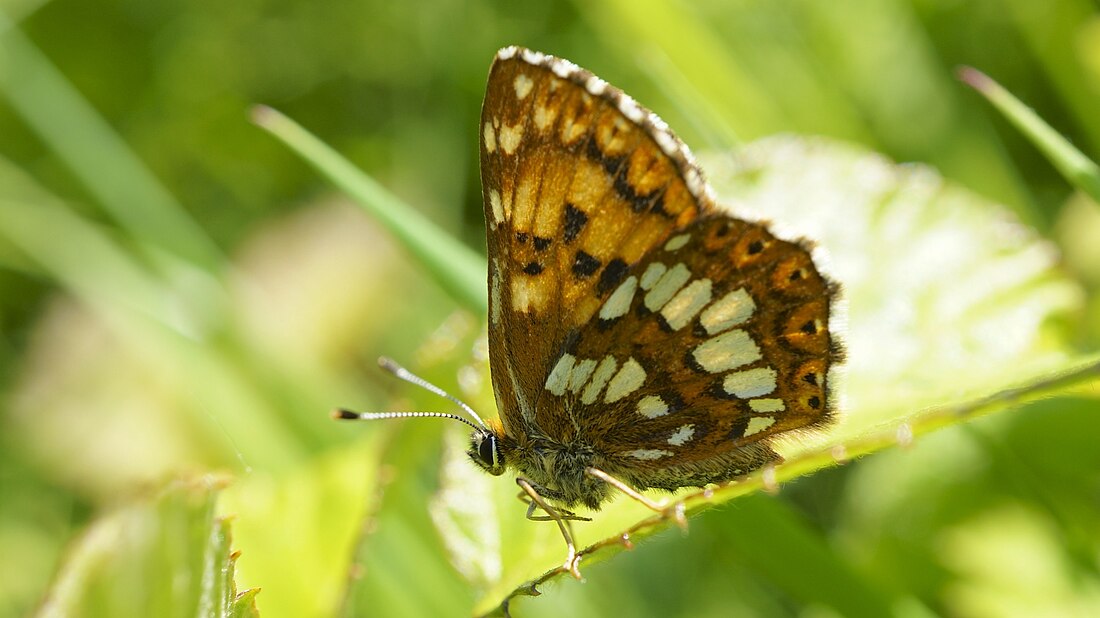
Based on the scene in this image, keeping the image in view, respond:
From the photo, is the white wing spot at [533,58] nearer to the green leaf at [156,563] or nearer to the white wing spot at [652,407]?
the white wing spot at [652,407]

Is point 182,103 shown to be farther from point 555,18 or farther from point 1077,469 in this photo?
point 1077,469

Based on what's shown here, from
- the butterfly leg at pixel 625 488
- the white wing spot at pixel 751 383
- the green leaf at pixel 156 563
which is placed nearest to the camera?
the green leaf at pixel 156 563

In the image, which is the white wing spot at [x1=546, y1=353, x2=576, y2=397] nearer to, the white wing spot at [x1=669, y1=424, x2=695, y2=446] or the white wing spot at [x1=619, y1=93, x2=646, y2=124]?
the white wing spot at [x1=669, y1=424, x2=695, y2=446]

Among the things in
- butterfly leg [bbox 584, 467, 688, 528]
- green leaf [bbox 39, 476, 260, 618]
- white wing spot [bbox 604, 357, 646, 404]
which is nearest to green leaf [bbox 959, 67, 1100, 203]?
white wing spot [bbox 604, 357, 646, 404]

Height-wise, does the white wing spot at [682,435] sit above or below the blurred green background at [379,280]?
below

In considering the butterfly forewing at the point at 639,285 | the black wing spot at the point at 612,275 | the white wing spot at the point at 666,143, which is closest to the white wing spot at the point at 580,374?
the butterfly forewing at the point at 639,285

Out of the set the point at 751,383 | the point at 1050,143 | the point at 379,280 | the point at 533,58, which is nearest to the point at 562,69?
the point at 533,58

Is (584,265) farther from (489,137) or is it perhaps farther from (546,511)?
(546,511)
